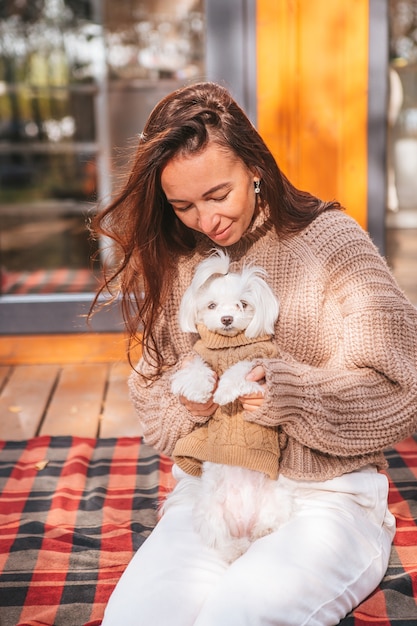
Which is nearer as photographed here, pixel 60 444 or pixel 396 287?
pixel 396 287

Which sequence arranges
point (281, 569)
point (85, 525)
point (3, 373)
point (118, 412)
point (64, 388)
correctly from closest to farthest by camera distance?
point (281, 569) → point (85, 525) → point (118, 412) → point (64, 388) → point (3, 373)

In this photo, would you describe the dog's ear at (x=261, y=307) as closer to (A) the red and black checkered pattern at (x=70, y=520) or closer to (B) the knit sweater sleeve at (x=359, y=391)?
(B) the knit sweater sleeve at (x=359, y=391)

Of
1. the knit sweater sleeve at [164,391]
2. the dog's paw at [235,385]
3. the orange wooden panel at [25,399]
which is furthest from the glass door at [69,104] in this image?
the dog's paw at [235,385]

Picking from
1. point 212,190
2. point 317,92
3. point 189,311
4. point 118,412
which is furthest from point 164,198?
point 317,92

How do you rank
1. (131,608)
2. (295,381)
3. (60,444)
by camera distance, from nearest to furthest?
(131,608) → (295,381) → (60,444)

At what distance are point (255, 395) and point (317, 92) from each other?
2.45 m

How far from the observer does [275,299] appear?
6.50ft

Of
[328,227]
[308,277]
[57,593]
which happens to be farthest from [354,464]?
[57,593]

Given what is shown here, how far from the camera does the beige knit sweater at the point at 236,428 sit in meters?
1.93

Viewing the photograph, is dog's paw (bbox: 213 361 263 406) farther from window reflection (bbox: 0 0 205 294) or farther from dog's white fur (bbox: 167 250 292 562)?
window reflection (bbox: 0 0 205 294)

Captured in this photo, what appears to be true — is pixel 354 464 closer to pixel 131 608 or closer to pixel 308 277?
pixel 308 277

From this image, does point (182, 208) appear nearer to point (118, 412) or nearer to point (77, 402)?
point (118, 412)

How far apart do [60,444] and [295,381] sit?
1.58 metres

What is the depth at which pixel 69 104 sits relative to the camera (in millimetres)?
7352
